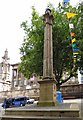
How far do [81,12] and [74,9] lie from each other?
1.12 m

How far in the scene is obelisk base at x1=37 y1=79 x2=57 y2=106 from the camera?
37.2ft

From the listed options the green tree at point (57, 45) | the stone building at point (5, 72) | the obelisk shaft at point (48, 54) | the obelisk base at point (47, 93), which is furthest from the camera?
the stone building at point (5, 72)

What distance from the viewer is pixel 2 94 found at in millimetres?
46875

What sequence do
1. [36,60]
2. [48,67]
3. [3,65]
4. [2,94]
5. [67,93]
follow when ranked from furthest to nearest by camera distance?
[3,65], [2,94], [67,93], [36,60], [48,67]

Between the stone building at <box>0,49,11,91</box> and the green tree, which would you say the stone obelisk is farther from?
the stone building at <box>0,49,11,91</box>

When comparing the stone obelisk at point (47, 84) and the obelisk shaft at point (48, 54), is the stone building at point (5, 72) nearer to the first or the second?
the obelisk shaft at point (48, 54)

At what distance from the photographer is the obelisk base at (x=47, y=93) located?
11328 mm

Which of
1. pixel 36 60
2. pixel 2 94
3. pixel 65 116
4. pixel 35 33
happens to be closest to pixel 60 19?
pixel 35 33

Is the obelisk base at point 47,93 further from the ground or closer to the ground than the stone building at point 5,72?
closer to the ground

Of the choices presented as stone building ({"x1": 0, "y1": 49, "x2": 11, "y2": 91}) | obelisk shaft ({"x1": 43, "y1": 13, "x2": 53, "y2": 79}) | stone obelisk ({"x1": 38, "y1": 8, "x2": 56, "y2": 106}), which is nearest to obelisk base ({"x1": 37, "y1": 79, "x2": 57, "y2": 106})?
A: stone obelisk ({"x1": 38, "y1": 8, "x2": 56, "y2": 106})

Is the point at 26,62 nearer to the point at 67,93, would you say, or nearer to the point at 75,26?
the point at 75,26

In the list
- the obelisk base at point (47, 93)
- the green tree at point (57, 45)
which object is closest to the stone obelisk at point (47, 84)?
the obelisk base at point (47, 93)

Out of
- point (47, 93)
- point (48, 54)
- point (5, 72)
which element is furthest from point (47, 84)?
point (5, 72)

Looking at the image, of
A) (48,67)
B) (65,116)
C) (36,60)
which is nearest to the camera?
(65,116)
